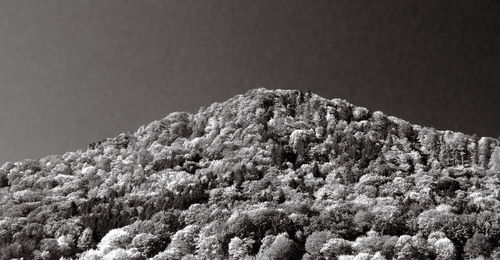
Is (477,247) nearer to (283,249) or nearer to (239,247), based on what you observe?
(283,249)

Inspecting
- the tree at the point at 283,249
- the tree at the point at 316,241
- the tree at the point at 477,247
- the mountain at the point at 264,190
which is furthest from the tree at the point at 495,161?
the tree at the point at 283,249

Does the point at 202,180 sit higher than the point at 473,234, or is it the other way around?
the point at 202,180

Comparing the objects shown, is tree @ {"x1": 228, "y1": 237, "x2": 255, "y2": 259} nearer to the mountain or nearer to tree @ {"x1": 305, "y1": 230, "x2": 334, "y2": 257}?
the mountain

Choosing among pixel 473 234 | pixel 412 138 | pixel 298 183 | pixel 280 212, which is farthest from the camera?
pixel 412 138

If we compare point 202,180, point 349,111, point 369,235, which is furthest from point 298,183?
point 349,111

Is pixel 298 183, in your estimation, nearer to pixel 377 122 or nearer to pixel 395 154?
pixel 395 154

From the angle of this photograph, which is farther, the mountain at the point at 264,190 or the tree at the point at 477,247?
the mountain at the point at 264,190

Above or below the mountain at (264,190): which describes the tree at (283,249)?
below

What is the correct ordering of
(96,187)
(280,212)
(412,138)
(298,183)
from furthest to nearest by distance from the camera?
(412,138)
(96,187)
(298,183)
(280,212)

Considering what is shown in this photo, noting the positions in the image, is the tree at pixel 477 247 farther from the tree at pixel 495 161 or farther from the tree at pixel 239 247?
the tree at pixel 495 161
